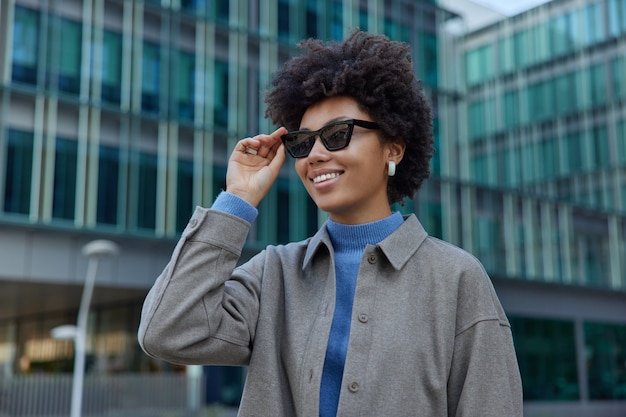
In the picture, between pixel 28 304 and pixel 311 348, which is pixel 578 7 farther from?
pixel 311 348

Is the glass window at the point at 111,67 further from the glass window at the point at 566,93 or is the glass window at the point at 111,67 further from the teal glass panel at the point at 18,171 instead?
the glass window at the point at 566,93

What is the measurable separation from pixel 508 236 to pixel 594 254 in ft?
15.7

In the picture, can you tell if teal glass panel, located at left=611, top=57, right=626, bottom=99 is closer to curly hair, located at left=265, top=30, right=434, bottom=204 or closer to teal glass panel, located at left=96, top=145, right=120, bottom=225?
teal glass panel, located at left=96, top=145, right=120, bottom=225

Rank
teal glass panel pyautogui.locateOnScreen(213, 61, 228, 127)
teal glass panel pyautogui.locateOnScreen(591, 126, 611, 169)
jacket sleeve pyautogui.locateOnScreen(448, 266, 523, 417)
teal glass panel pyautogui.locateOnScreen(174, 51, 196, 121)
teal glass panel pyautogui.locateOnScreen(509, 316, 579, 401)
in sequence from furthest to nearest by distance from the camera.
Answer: teal glass panel pyautogui.locateOnScreen(591, 126, 611, 169), teal glass panel pyautogui.locateOnScreen(509, 316, 579, 401), teal glass panel pyautogui.locateOnScreen(213, 61, 228, 127), teal glass panel pyautogui.locateOnScreen(174, 51, 196, 121), jacket sleeve pyautogui.locateOnScreen(448, 266, 523, 417)

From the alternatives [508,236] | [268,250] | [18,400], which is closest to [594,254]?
[508,236]

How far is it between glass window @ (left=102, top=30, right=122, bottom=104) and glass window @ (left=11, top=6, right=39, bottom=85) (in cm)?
183

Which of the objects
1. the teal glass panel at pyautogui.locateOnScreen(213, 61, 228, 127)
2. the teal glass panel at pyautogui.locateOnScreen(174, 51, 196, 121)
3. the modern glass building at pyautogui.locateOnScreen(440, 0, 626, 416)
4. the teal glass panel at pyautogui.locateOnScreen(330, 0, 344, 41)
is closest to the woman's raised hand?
the teal glass panel at pyautogui.locateOnScreen(174, 51, 196, 121)


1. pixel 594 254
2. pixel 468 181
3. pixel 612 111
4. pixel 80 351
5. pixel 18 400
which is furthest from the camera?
pixel 612 111

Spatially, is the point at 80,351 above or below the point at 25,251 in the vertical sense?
Answer: below

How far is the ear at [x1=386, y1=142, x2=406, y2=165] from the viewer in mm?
2445

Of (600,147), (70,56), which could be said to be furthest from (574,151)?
(70,56)

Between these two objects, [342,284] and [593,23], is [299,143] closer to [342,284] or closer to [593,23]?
[342,284]

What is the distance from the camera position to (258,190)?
244cm

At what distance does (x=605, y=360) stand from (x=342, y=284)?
115 ft
